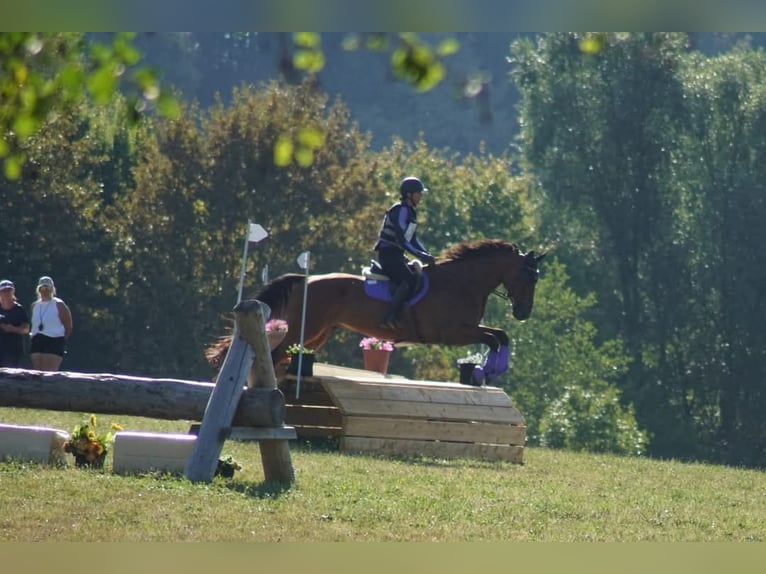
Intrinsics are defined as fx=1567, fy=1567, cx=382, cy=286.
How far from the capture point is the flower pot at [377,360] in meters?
18.3

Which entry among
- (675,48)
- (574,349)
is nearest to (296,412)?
(574,349)

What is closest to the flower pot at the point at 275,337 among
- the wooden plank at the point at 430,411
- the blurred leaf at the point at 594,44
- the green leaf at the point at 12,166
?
the wooden plank at the point at 430,411

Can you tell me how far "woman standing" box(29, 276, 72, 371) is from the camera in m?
17.6

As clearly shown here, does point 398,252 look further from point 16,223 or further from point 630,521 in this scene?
point 16,223

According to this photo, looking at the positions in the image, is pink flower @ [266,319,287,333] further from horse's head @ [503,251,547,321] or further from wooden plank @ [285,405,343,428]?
horse's head @ [503,251,547,321]

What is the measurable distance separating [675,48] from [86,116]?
16.2m

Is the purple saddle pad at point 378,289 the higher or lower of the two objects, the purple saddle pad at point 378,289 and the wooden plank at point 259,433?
the higher

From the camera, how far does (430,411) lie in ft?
50.4

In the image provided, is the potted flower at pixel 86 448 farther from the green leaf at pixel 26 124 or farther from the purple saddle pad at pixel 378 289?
the green leaf at pixel 26 124

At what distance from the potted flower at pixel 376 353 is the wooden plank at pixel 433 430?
8.61 feet

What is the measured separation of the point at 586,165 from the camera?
44.0 m

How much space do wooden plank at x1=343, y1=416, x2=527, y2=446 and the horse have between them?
0.93 metres

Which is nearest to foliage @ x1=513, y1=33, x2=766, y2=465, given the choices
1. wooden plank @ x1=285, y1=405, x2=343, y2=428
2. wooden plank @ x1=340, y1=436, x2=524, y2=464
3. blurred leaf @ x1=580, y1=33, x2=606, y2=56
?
wooden plank @ x1=340, y1=436, x2=524, y2=464

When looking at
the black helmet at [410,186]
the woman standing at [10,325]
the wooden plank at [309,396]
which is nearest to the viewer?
the black helmet at [410,186]
